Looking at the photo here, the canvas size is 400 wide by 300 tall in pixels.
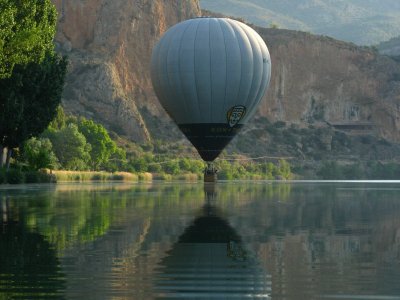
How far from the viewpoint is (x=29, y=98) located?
63.3 m

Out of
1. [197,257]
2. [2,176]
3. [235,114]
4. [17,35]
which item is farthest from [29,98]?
[197,257]

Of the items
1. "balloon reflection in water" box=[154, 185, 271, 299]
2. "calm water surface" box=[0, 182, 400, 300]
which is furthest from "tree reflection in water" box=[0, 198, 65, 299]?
"balloon reflection in water" box=[154, 185, 271, 299]

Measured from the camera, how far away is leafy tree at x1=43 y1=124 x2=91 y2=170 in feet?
368

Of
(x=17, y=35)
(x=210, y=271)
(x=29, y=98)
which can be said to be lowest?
(x=210, y=271)

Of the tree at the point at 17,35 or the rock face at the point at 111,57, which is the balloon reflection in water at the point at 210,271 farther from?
the rock face at the point at 111,57

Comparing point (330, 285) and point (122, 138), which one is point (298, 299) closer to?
A: point (330, 285)

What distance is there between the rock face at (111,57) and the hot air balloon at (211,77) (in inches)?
3312

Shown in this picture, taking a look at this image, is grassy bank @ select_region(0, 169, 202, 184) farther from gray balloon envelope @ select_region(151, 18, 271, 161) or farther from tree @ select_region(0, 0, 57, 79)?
tree @ select_region(0, 0, 57, 79)

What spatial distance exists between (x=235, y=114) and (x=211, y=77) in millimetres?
3755

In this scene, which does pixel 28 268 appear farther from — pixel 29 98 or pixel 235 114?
pixel 235 114

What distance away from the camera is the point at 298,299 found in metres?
11.0

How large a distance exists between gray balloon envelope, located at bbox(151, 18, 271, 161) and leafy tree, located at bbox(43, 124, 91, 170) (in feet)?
110

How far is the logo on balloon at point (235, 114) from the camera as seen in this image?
→ 7812 centimetres

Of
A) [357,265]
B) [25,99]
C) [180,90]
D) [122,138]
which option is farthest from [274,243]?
[122,138]
